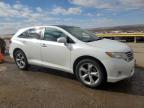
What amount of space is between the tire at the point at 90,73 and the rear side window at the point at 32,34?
6.57 ft

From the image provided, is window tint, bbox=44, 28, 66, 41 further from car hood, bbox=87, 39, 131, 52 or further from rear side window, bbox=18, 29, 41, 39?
car hood, bbox=87, 39, 131, 52

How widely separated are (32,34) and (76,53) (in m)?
2.22

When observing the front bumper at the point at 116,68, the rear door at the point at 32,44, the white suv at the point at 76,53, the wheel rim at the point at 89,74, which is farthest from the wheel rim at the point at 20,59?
the front bumper at the point at 116,68

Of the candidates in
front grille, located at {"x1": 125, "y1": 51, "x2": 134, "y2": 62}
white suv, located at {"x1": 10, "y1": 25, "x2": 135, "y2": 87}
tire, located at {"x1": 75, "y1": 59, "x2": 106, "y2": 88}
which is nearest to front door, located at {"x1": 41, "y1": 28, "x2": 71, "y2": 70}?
white suv, located at {"x1": 10, "y1": 25, "x2": 135, "y2": 87}

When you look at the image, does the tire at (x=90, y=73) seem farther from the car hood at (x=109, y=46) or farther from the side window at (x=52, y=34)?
the side window at (x=52, y=34)

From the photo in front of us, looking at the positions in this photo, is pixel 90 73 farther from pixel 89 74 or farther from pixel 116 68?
pixel 116 68

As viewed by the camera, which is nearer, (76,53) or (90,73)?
(90,73)

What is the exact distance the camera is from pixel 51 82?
6.34m

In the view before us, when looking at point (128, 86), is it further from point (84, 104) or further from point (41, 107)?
point (41, 107)

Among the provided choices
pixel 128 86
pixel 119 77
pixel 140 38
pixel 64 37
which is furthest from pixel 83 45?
pixel 140 38

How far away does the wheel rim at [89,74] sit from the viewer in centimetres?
561

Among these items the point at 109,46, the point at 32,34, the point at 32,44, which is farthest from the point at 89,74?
the point at 32,34

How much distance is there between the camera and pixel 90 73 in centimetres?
573

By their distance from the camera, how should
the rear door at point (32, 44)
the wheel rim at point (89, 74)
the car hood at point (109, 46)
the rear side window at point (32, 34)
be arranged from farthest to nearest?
the rear side window at point (32, 34), the rear door at point (32, 44), the wheel rim at point (89, 74), the car hood at point (109, 46)
